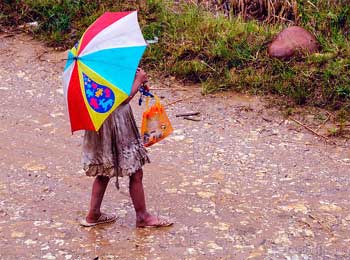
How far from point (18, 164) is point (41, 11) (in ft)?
9.29

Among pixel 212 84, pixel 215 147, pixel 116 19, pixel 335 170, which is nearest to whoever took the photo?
pixel 116 19

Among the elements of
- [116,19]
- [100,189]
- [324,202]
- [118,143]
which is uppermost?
[116,19]

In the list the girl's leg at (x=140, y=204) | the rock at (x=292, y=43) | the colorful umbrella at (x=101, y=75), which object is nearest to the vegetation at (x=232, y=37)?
the rock at (x=292, y=43)

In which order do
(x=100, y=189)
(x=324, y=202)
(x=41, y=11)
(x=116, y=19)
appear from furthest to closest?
(x=41, y=11) → (x=324, y=202) → (x=100, y=189) → (x=116, y=19)

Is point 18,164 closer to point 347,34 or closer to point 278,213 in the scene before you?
point 278,213

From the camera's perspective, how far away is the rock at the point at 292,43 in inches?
241

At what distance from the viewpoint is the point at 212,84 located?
611 centimetres

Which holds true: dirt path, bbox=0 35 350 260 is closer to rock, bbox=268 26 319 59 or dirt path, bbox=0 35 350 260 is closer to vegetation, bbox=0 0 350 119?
vegetation, bbox=0 0 350 119

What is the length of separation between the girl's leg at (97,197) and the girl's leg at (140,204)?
6.3 inches

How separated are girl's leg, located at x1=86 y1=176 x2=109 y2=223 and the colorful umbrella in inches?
19.3

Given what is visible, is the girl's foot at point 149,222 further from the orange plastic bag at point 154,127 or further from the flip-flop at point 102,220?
the orange plastic bag at point 154,127

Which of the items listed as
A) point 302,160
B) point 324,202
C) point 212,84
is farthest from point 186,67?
point 324,202

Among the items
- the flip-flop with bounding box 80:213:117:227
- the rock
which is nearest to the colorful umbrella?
the flip-flop with bounding box 80:213:117:227

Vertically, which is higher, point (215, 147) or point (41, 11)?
point (41, 11)
